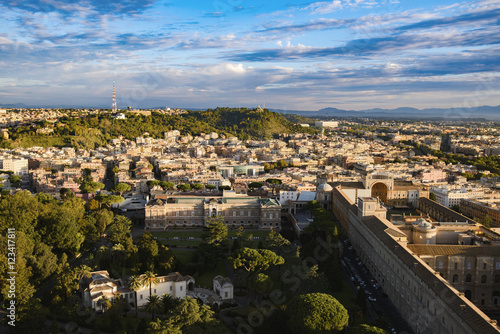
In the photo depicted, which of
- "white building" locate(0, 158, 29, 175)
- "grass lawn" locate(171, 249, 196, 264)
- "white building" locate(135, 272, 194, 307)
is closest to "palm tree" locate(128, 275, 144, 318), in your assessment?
"white building" locate(135, 272, 194, 307)

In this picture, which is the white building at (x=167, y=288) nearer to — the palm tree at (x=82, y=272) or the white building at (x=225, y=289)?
the white building at (x=225, y=289)

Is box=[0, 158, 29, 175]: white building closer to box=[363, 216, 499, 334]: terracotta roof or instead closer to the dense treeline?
the dense treeline

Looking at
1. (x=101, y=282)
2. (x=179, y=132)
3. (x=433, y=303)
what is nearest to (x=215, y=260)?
(x=101, y=282)

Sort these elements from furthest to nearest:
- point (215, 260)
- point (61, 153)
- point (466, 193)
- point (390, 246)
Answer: point (61, 153), point (466, 193), point (215, 260), point (390, 246)

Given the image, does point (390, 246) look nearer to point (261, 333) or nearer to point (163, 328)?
point (261, 333)

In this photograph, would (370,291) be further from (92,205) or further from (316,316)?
(92,205)

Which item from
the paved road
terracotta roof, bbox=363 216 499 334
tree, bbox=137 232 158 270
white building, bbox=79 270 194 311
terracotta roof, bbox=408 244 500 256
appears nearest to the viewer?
terracotta roof, bbox=363 216 499 334
